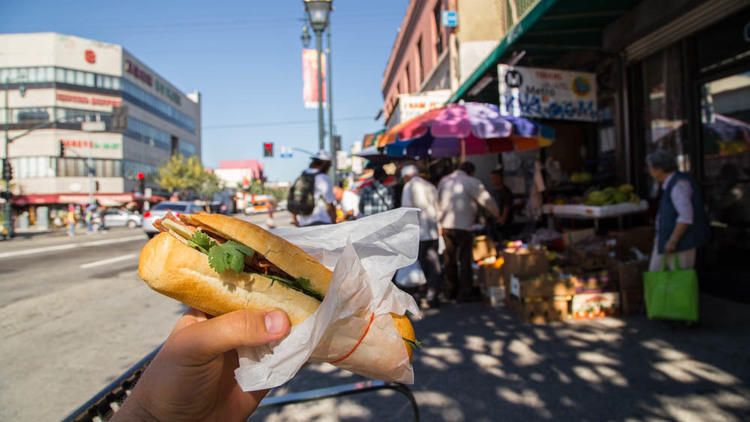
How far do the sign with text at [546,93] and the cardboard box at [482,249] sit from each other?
1.99 metres

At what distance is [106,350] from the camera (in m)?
4.82

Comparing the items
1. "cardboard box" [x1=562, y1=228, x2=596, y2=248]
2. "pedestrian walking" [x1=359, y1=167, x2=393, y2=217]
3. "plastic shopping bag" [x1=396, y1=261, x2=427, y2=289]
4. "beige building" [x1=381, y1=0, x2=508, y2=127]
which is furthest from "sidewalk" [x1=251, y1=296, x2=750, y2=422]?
"beige building" [x1=381, y1=0, x2=508, y2=127]

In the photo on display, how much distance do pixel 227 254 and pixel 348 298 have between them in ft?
1.13

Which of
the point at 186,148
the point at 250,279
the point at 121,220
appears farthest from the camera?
the point at 186,148

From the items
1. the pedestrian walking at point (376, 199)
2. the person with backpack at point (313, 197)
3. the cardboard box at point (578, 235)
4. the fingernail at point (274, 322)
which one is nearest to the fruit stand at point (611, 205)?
the cardboard box at point (578, 235)

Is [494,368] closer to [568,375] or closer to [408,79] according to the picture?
[568,375]

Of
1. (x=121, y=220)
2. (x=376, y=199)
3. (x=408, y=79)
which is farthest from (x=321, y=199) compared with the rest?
(x=121, y=220)

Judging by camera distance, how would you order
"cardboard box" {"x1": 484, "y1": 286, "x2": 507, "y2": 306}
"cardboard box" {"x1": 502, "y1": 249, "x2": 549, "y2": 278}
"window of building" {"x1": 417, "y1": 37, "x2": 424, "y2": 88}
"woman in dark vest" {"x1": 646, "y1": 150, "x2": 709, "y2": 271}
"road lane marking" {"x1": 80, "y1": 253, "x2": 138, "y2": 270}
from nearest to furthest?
"woman in dark vest" {"x1": 646, "y1": 150, "x2": 709, "y2": 271} < "cardboard box" {"x1": 502, "y1": 249, "x2": 549, "y2": 278} < "cardboard box" {"x1": 484, "y1": 286, "x2": 507, "y2": 306} < "road lane marking" {"x1": 80, "y1": 253, "x2": 138, "y2": 270} < "window of building" {"x1": 417, "y1": 37, "x2": 424, "y2": 88}

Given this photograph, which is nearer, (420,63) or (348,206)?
(348,206)

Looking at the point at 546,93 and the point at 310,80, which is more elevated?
the point at 310,80

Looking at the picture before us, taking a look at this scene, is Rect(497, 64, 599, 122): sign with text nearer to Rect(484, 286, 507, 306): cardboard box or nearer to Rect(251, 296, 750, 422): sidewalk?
Rect(484, 286, 507, 306): cardboard box

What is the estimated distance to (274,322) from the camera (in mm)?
1100

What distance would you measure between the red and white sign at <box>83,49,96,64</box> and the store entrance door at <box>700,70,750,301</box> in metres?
Answer: 61.9

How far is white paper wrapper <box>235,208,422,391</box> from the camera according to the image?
3.60ft
